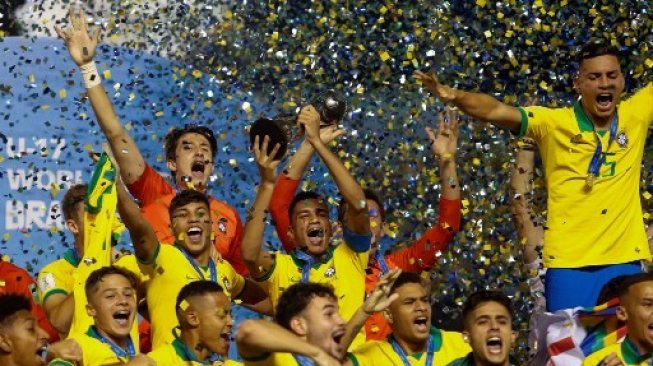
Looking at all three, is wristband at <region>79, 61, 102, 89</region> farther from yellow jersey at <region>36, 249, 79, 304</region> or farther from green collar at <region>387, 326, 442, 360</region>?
green collar at <region>387, 326, 442, 360</region>

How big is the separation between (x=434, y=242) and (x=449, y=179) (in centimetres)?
36

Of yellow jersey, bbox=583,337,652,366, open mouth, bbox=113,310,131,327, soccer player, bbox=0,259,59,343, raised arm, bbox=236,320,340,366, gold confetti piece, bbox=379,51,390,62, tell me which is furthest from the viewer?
gold confetti piece, bbox=379,51,390,62

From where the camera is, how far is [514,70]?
10.3 m

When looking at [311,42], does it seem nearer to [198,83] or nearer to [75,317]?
[198,83]

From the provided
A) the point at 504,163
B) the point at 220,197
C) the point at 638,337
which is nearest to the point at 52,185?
the point at 220,197

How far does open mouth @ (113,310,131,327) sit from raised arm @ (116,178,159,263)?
14.3 inches

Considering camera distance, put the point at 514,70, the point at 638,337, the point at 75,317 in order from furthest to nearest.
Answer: the point at 514,70 < the point at 75,317 < the point at 638,337

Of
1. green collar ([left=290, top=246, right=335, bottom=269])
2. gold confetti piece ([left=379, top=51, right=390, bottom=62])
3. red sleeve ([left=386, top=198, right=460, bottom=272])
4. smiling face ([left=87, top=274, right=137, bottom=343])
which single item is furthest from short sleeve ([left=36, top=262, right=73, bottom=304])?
gold confetti piece ([left=379, top=51, right=390, bottom=62])

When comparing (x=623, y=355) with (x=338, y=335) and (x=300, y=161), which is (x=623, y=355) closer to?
(x=338, y=335)

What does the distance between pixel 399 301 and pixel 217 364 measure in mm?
849

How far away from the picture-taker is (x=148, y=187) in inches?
309

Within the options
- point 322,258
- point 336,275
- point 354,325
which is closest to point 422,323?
point 336,275

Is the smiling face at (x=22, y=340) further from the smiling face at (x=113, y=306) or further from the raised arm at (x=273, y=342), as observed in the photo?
the raised arm at (x=273, y=342)

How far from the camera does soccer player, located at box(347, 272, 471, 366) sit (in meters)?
6.91
